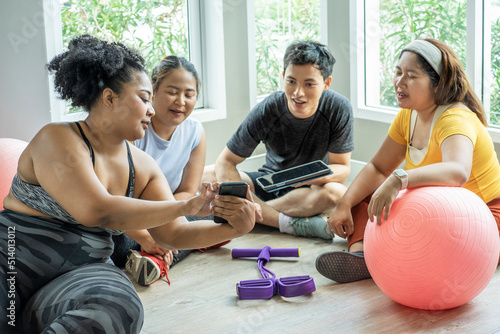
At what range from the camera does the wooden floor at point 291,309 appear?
2.06m

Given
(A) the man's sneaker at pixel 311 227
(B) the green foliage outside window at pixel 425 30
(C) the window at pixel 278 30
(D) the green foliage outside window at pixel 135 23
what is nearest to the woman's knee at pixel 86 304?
(A) the man's sneaker at pixel 311 227

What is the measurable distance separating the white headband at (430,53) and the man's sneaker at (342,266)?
0.76m

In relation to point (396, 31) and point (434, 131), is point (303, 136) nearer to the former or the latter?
point (434, 131)

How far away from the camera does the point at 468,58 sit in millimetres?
3307

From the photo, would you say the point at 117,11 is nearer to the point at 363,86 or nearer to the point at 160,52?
the point at 160,52

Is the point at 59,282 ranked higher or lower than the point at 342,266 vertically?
higher

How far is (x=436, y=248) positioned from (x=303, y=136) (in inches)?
47.1

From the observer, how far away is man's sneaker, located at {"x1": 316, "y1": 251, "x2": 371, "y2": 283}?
2.37 metres

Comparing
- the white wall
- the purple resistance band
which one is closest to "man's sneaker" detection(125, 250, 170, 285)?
the purple resistance band

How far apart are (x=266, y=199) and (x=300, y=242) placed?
1.25 ft

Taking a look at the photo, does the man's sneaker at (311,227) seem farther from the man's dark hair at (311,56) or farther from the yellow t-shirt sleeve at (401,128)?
the man's dark hair at (311,56)

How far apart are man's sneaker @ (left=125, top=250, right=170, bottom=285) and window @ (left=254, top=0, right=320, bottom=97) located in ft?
6.28

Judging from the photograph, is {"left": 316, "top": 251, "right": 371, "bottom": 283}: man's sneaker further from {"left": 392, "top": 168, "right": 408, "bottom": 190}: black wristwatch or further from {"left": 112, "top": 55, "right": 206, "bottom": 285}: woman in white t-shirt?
{"left": 112, "top": 55, "right": 206, "bottom": 285}: woman in white t-shirt

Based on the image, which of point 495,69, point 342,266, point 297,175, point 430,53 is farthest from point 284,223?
point 495,69
